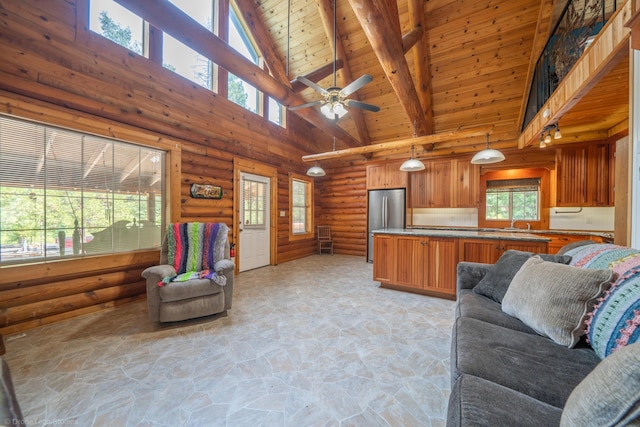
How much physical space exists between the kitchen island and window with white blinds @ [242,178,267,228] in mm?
2534

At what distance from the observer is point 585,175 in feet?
13.3

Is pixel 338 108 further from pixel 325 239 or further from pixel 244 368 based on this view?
pixel 325 239

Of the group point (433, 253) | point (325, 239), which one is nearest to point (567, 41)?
point (433, 253)

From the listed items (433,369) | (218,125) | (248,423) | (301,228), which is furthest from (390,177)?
(248,423)

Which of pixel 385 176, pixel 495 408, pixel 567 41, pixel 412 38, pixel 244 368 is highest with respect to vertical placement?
pixel 412 38

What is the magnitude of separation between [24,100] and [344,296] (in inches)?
160

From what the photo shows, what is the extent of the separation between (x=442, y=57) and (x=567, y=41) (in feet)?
5.84

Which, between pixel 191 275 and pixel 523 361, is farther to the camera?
pixel 191 275

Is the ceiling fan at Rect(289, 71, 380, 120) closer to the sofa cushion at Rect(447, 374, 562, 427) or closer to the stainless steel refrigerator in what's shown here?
the sofa cushion at Rect(447, 374, 562, 427)

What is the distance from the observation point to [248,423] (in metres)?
1.31

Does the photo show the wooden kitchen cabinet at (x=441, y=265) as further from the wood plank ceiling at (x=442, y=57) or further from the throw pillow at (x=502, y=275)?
the wood plank ceiling at (x=442, y=57)

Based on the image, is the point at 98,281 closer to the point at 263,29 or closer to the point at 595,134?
the point at 263,29

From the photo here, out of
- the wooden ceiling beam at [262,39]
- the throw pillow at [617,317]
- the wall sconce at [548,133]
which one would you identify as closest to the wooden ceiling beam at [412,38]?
the wooden ceiling beam at [262,39]

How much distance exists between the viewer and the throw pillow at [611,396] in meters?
0.49
